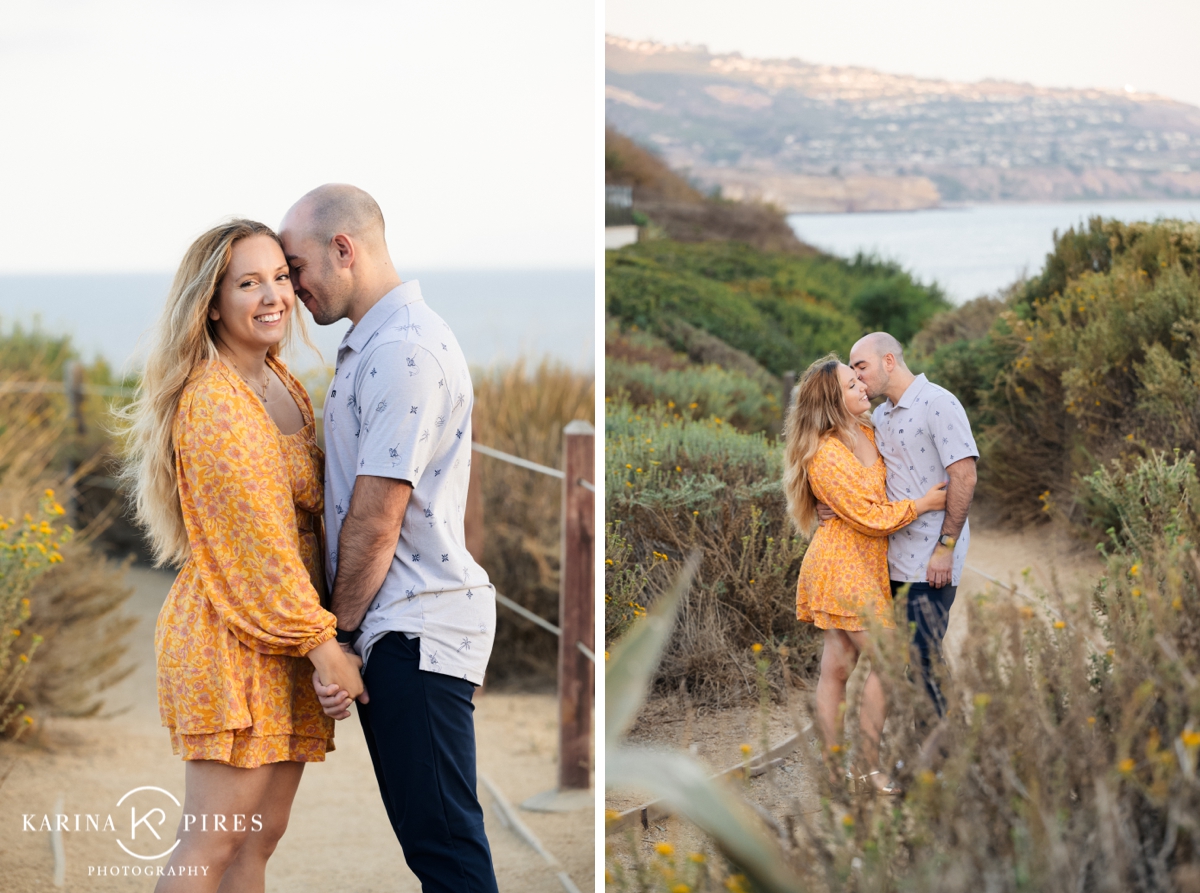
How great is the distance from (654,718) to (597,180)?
71.6 inches

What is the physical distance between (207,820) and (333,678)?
0.34 meters

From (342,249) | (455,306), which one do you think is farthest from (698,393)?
(455,306)

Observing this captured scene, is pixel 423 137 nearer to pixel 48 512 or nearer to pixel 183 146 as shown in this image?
pixel 183 146

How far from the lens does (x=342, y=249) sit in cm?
186

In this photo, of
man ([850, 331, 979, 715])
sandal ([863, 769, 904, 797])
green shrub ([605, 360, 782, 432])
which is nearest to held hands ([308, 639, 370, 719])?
sandal ([863, 769, 904, 797])

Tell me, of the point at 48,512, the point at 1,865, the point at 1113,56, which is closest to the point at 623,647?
the point at 1,865

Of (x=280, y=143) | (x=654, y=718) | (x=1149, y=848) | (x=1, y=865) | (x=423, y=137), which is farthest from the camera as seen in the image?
(x=423, y=137)

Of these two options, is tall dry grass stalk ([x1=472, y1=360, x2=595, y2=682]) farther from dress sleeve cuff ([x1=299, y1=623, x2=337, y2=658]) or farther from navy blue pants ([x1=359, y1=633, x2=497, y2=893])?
dress sleeve cuff ([x1=299, y1=623, x2=337, y2=658])

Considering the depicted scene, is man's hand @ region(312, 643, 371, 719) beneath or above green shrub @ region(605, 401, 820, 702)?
above

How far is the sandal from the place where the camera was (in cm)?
156

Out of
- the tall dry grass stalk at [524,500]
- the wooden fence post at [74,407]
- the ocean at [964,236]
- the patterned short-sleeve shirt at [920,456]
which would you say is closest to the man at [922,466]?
the patterned short-sleeve shirt at [920,456]

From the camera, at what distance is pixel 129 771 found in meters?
3.70

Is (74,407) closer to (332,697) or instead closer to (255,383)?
(255,383)

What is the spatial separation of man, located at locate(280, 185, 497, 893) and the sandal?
0.71 m
